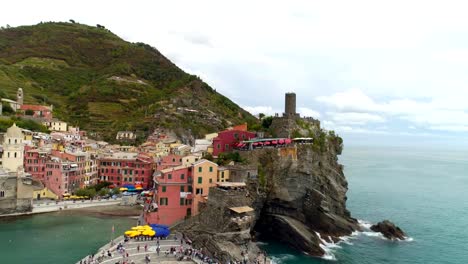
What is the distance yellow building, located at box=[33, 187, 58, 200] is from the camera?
64.6 metres

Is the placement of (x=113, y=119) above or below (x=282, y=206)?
above

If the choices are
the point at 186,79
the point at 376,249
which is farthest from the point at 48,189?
the point at 186,79

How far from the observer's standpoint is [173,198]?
44.8m

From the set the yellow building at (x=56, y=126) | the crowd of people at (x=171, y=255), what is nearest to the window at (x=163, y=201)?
the crowd of people at (x=171, y=255)

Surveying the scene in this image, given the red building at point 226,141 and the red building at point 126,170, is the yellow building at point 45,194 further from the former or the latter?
the red building at point 226,141

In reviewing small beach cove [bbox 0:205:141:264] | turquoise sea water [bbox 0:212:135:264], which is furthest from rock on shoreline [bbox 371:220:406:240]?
turquoise sea water [bbox 0:212:135:264]

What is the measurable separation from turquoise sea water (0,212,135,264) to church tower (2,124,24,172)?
41.7 feet

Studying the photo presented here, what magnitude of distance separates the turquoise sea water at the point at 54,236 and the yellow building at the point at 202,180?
12.3 meters

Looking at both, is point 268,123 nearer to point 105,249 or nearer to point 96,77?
point 105,249

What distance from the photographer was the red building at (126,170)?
77.8m

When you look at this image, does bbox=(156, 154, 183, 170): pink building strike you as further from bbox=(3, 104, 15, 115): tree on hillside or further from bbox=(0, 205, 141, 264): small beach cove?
bbox=(3, 104, 15, 115): tree on hillside

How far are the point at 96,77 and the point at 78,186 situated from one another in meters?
98.8

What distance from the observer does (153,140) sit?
4048 inches

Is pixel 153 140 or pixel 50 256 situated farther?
pixel 153 140
